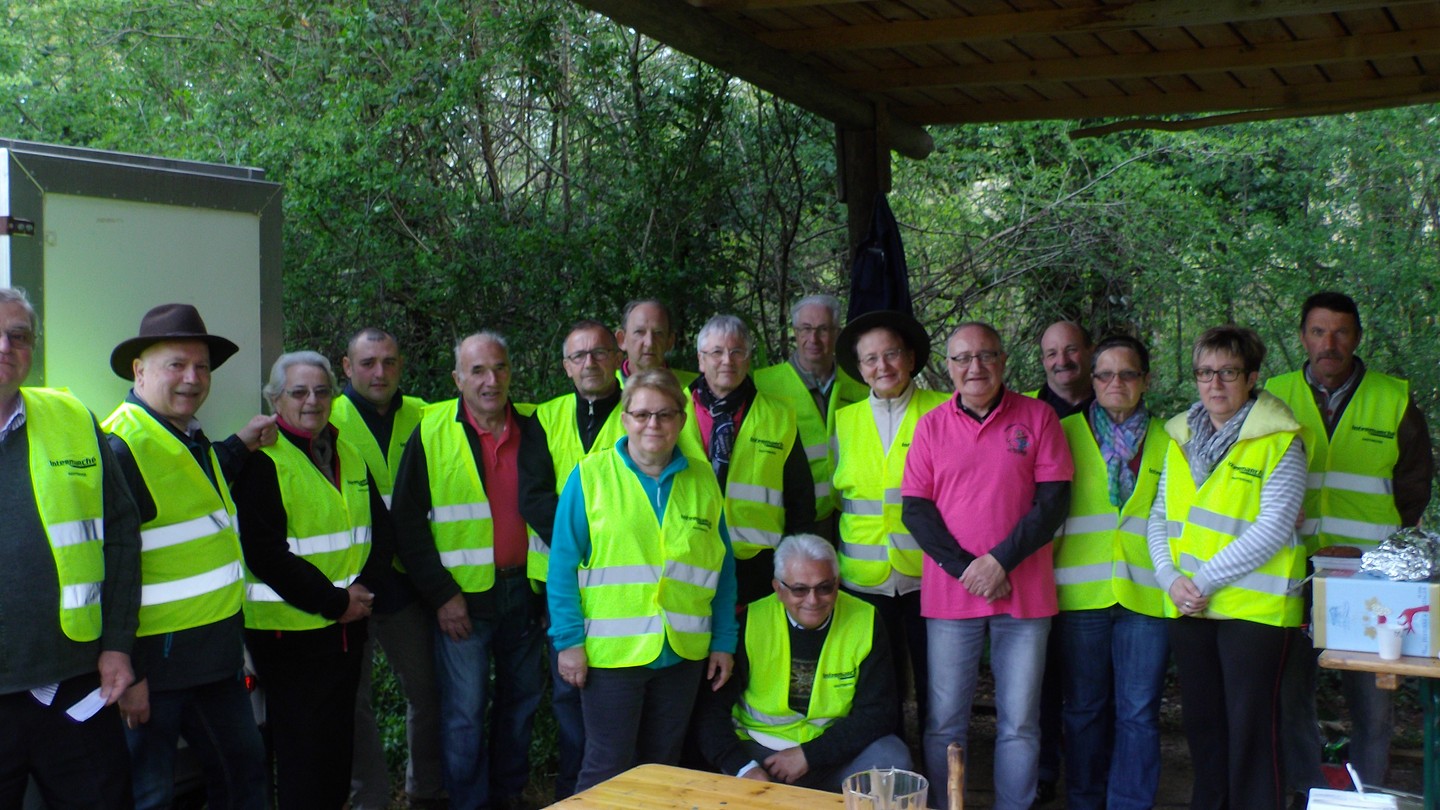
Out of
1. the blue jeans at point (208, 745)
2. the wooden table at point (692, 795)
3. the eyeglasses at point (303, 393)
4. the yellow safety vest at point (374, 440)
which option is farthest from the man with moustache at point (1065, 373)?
the blue jeans at point (208, 745)

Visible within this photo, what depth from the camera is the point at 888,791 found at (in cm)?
246

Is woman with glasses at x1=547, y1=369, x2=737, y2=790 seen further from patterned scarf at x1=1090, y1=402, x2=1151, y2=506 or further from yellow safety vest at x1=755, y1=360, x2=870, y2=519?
patterned scarf at x1=1090, y1=402, x2=1151, y2=506

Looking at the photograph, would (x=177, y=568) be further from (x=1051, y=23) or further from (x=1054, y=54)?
(x=1054, y=54)

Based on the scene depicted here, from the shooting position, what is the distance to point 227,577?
4.02 meters

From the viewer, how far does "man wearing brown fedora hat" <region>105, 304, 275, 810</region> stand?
3867mm

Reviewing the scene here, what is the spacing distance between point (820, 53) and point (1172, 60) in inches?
63.1

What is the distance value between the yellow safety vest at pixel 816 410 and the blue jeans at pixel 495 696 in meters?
1.26

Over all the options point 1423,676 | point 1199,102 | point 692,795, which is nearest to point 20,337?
point 692,795

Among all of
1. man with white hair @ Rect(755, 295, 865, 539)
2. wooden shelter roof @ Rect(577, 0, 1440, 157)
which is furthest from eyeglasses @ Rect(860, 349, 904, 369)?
wooden shelter roof @ Rect(577, 0, 1440, 157)

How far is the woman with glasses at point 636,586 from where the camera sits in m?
4.27

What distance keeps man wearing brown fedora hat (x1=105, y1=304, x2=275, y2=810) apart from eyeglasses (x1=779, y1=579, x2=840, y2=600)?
180 cm

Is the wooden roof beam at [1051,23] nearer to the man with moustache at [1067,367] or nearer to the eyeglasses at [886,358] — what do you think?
the man with moustache at [1067,367]

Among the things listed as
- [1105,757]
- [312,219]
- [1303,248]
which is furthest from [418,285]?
[1303,248]

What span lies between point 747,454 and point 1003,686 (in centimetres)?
129
